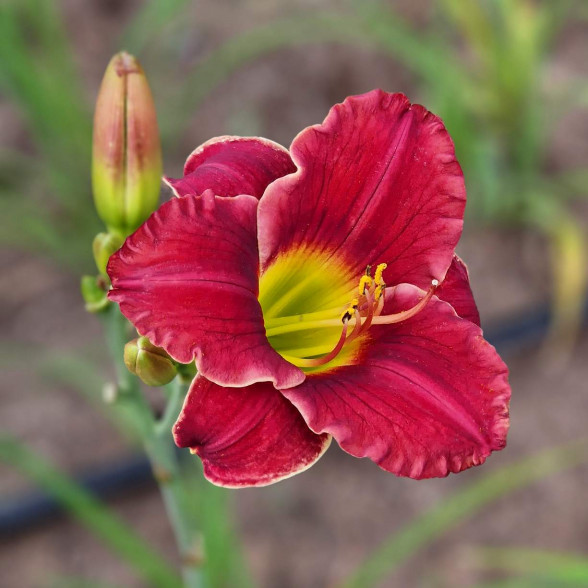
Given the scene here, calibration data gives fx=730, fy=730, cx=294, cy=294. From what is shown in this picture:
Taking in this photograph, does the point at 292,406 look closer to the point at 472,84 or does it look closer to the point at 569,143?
the point at 472,84

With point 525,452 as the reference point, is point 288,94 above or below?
above

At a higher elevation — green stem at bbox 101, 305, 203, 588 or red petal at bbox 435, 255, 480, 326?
red petal at bbox 435, 255, 480, 326

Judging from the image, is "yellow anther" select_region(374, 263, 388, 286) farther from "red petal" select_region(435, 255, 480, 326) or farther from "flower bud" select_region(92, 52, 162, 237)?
"flower bud" select_region(92, 52, 162, 237)

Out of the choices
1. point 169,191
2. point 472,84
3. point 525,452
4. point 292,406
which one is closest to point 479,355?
point 292,406

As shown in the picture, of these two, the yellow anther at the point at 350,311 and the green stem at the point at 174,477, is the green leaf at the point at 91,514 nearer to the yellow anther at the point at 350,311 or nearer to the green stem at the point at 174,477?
the green stem at the point at 174,477

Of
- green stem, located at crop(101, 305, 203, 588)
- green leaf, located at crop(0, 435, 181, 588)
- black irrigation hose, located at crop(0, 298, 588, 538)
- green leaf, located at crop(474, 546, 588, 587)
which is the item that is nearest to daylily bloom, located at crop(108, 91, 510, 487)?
green stem, located at crop(101, 305, 203, 588)
